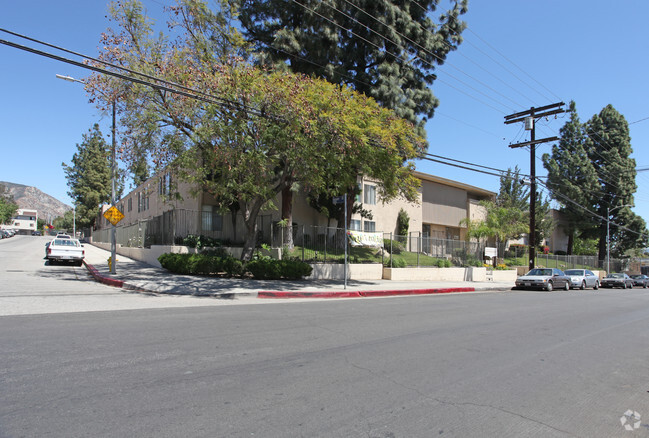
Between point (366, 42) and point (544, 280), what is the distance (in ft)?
58.3

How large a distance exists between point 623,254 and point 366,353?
65.2 m

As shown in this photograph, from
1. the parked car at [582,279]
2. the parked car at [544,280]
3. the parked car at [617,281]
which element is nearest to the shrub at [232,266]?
the parked car at [544,280]

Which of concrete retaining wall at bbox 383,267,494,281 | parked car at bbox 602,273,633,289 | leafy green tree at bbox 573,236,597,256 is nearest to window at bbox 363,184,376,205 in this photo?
concrete retaining wall at bbox 383,267,494,281

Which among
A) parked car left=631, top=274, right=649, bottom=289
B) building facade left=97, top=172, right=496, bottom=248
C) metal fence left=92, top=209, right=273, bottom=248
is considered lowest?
parked car left=631, top=274, right=649, bottom=289

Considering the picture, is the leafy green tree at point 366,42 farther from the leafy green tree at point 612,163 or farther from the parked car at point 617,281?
the leafy green tree at point 612,163

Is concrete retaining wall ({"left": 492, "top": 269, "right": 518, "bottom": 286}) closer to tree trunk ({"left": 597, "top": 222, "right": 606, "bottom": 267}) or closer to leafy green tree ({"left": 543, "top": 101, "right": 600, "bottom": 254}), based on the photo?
leafy green tree ({"left": 543, "top": 101, "right": 600, "bottom": 254})

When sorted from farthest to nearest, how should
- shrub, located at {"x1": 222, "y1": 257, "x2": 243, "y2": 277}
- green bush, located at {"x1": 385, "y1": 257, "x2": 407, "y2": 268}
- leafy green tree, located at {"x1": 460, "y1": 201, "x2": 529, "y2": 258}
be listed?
1. leafy green tree, located at {"x1": 460, "y1": 201, "x2": 529, "y2": 258}
2. green bush, located at {"x1": 385, "y1": 257, "x2": 407, "y2": 268}
3. shrub, located at {"x1": 222, "y1": 257, "x2": 243, "y2": 277}

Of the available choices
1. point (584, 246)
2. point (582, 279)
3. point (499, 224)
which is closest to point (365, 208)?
point (499, 224)

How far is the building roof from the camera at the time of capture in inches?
1411

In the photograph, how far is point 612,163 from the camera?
154 feet

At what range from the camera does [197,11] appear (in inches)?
653

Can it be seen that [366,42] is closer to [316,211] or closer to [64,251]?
[316,211]

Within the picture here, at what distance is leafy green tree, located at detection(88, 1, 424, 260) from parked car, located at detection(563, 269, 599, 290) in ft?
63.1

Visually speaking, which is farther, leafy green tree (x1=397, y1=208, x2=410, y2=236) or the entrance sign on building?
leafy green tree (x1=397, y1=208, x2=410, y2=236)
